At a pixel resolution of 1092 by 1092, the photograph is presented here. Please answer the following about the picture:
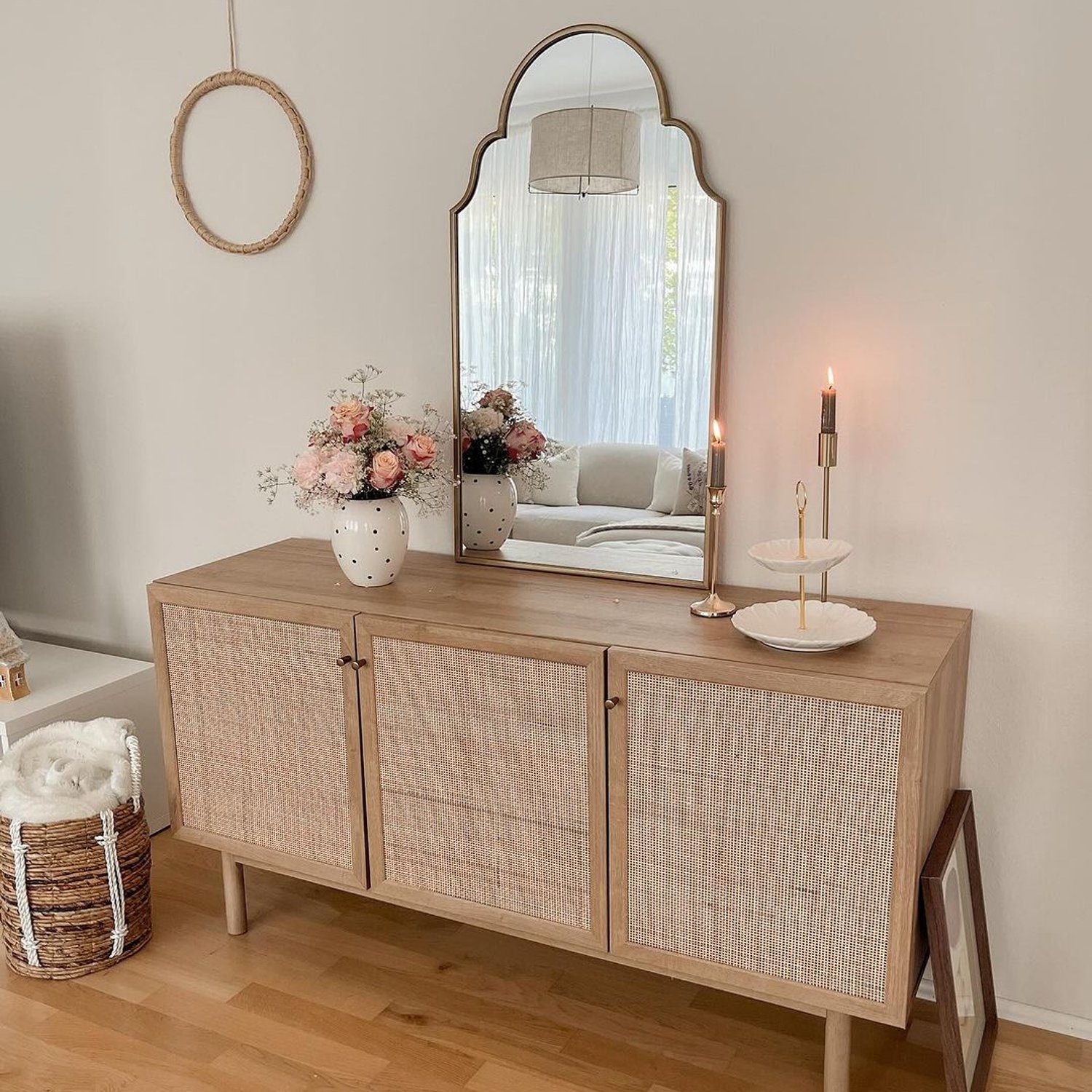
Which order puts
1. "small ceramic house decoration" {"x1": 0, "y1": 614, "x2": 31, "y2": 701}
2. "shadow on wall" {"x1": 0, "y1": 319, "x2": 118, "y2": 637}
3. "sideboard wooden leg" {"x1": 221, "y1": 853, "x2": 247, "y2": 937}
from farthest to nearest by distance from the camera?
"shadow on wall" {"x1": 0, "y1": 319, "x2": 118, "y2": 637}, "small ceramic house decoration" {"x1": 0, "y1": 614, "x2": 31, "y2": 701}, "sideboard wooden leg" {"x1": 221, "y1": 853, "x2": 247, "y2": 937}

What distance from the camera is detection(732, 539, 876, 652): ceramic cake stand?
1.69 m

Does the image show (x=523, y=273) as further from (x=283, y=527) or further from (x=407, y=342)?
(x=283, y=527)

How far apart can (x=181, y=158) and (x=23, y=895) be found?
66.4 inches

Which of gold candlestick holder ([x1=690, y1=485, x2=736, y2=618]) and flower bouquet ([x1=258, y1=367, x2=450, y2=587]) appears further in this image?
flower bouquet ([x1=258, y1=367, x2=450, y2=587])

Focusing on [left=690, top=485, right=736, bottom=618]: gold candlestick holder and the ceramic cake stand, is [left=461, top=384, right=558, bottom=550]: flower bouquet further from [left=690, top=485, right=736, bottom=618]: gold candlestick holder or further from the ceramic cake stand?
the ceramic cake stand

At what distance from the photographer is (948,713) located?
70.4 inches

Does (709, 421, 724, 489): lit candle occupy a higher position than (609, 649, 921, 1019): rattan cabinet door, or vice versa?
(709, 421, 724, 489): lit candle

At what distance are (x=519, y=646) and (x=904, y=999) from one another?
80 cm

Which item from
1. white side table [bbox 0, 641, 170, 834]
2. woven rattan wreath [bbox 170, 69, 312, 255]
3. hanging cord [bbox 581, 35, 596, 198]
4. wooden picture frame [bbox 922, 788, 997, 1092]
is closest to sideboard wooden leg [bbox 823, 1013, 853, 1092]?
wooden picture frame [bbox 922, 788, 997, 1092]

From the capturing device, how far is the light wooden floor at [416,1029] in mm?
1896

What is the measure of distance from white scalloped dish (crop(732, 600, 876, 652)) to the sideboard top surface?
23 millimetres

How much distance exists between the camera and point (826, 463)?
1.83 meters

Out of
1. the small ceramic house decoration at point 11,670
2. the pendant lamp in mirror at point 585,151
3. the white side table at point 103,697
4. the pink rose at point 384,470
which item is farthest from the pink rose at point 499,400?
the small ceramic house decoration at point 11,670

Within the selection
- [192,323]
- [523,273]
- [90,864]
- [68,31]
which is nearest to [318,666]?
[90,864]
